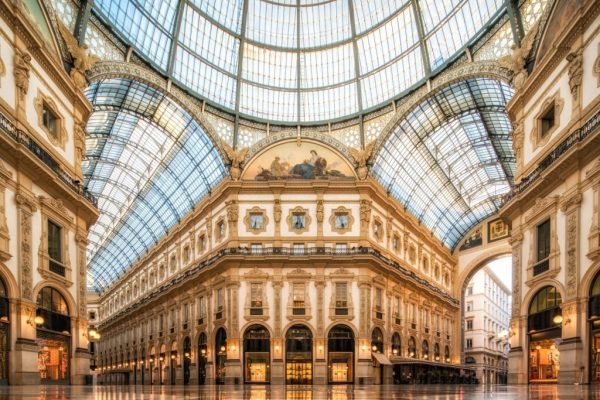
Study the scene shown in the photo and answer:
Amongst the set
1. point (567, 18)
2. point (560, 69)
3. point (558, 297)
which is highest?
point (567, 18)

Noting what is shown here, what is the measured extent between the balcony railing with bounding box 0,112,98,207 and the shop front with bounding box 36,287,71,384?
627cm

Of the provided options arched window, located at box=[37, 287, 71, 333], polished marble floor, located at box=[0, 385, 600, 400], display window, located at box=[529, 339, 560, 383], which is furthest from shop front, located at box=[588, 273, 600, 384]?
arched window, located at box=[37, 287, 71, 333]

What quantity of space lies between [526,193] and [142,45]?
31.8 meters

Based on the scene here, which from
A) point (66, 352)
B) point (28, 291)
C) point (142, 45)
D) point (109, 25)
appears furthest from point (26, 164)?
point (142, 45)

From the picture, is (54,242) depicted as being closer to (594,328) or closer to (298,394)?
(298,394)

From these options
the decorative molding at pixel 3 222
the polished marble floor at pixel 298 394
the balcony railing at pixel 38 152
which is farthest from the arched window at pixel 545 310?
the balcony railing at pixel 38 152

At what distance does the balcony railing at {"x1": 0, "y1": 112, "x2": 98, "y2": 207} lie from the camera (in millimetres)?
27900

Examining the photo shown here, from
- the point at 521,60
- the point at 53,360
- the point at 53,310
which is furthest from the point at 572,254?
the point at 53,360

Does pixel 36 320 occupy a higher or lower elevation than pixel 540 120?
lower

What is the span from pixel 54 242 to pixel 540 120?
28.4 m

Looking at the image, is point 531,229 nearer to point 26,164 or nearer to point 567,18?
point 567,18

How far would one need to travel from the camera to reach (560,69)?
32438mm

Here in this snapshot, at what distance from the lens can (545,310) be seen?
3350cm

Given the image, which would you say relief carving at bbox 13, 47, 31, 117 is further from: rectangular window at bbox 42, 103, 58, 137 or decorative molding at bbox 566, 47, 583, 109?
decorative molding at bbox 566, 47, 583, 109
